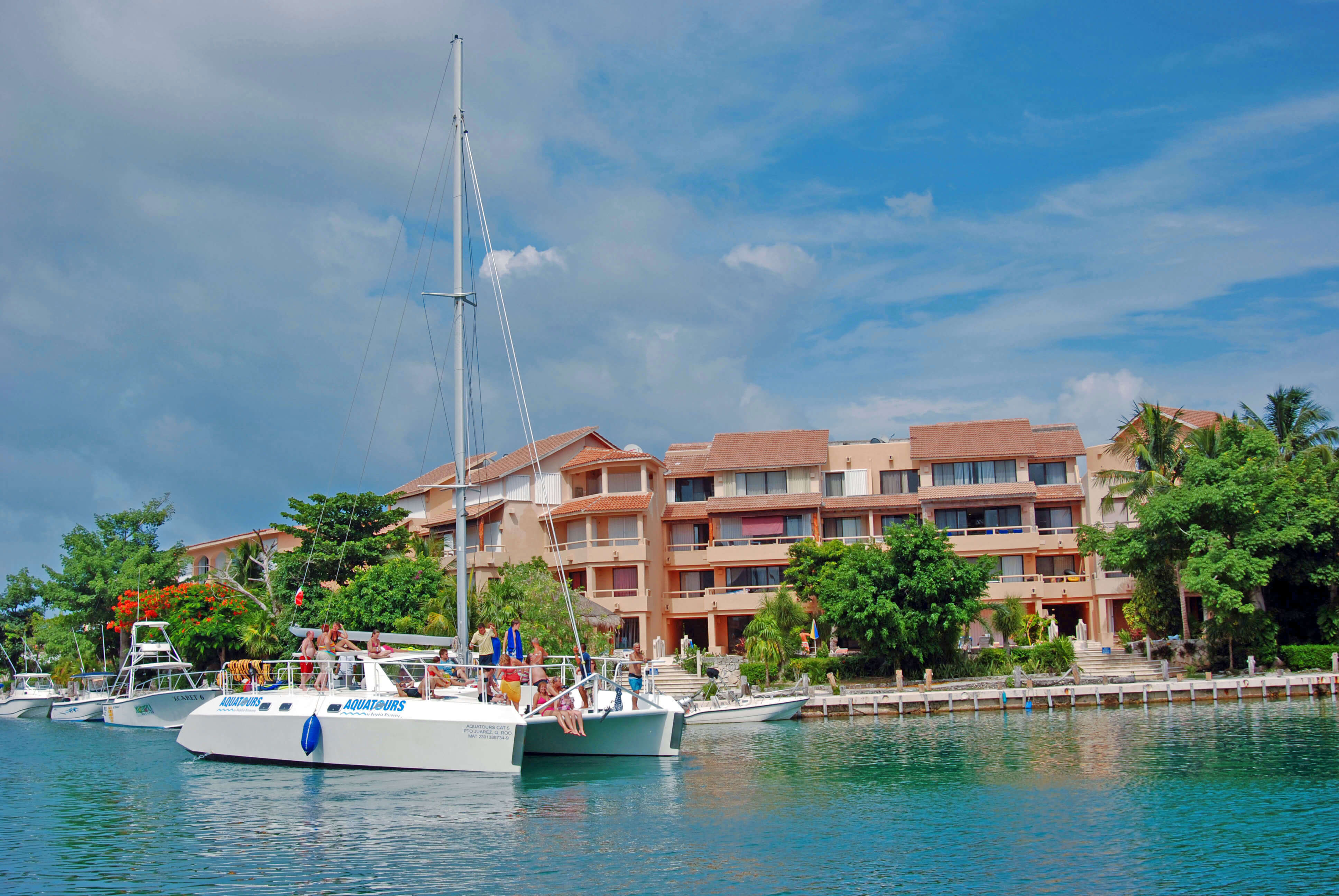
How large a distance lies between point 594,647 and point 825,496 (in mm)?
19495

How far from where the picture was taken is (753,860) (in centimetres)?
1658

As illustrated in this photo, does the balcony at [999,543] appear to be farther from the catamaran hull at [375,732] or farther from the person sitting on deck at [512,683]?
the catamaran hull at [375,732]

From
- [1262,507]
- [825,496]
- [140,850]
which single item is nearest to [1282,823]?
[140,850]

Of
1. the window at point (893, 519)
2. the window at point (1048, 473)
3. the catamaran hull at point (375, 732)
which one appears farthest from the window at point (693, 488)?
the catamaran hull at point (375, 732)

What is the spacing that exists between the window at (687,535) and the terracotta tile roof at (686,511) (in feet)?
2.45

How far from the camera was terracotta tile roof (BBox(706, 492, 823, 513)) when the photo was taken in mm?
56938

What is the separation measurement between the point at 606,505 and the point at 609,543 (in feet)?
6.35

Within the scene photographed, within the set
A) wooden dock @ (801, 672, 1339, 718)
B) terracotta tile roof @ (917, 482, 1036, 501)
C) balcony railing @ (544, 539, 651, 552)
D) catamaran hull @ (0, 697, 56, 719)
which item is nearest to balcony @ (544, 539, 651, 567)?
balcony railing @ (544, 539, 651, 552)

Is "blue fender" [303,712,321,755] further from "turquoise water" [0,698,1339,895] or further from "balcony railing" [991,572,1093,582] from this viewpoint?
"balcony railing" [991,572,1093,582]

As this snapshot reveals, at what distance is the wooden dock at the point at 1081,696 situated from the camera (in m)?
39.7

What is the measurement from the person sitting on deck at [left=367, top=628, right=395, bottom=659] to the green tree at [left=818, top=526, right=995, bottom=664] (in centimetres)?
2049

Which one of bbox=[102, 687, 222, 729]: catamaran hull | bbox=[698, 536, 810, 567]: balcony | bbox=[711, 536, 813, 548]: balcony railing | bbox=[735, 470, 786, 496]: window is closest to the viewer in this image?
bbox=[102, 687, 222, 729]: catamaran hull

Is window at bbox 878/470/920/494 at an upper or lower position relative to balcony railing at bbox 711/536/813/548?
upper

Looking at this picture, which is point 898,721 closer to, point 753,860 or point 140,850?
point 753,860
